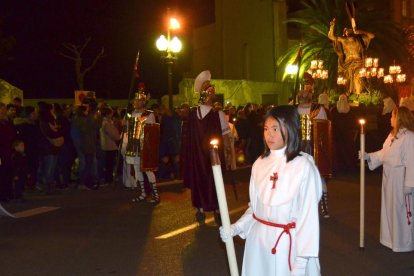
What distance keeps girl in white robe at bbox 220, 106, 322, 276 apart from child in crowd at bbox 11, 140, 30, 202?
9164 mm

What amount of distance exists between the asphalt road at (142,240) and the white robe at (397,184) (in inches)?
8.1

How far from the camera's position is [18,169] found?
12492 millimetres

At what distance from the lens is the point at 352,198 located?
12336mm

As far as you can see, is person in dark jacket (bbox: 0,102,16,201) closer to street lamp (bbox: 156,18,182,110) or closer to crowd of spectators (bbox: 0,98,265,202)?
crowd of spectators (bbox: 0,98,265,202)

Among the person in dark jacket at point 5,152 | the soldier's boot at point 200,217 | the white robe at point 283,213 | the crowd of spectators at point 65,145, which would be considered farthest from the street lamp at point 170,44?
the white robe at point 283,213

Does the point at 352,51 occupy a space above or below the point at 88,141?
above

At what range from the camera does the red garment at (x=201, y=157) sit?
9914 mm

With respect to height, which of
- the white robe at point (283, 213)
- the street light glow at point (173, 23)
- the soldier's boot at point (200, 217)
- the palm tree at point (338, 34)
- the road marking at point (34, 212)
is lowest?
the road marking at point (34, 212)

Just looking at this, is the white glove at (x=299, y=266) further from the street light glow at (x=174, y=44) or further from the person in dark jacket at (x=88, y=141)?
the street light glow at (x=174, y=44)

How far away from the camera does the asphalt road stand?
739cm

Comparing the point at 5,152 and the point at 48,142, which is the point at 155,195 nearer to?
the point at 5,152

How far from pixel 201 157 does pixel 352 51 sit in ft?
67.6

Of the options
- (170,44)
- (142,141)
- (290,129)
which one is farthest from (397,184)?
(170,44)

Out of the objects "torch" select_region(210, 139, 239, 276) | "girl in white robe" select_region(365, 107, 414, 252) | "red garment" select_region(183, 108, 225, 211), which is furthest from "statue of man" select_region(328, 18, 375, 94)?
"torch" select_region(210, 139, 239, 276)
